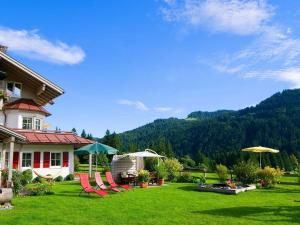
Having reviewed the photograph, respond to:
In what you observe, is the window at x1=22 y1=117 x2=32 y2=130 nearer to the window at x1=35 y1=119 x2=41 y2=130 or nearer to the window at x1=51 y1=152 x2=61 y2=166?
the window at x1=35 y1=119 x2=41 y2=130

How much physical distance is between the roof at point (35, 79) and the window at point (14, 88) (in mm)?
666

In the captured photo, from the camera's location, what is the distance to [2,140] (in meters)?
15.8

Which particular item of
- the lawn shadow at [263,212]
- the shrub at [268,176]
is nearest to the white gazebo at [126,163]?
the shrub at [268,176]

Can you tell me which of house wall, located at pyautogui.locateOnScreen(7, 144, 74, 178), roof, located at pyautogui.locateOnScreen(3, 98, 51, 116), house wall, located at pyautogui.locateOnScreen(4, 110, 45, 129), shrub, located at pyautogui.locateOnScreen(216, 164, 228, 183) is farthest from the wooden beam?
shrub, located at pyautogui.locateOnScreen(216, 164, 228, 183)

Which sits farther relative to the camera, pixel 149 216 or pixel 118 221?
pixel 149 216

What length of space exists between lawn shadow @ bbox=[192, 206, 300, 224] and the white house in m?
18.0

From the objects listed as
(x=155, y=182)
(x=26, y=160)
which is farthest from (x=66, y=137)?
(x=155, y=182)

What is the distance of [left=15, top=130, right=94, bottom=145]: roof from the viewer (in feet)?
89.2

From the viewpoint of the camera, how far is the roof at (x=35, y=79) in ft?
84.6

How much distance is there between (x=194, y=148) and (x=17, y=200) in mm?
159942

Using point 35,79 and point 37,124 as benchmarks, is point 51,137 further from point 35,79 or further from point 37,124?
point 35,79

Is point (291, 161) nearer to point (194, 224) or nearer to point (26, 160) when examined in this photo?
point (26, 160)

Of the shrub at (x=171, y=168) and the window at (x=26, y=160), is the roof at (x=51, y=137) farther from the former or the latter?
the shrub at (x=171, y=168)

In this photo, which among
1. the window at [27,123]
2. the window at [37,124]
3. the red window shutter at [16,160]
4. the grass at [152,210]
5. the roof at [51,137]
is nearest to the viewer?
the grass at [152,210]
